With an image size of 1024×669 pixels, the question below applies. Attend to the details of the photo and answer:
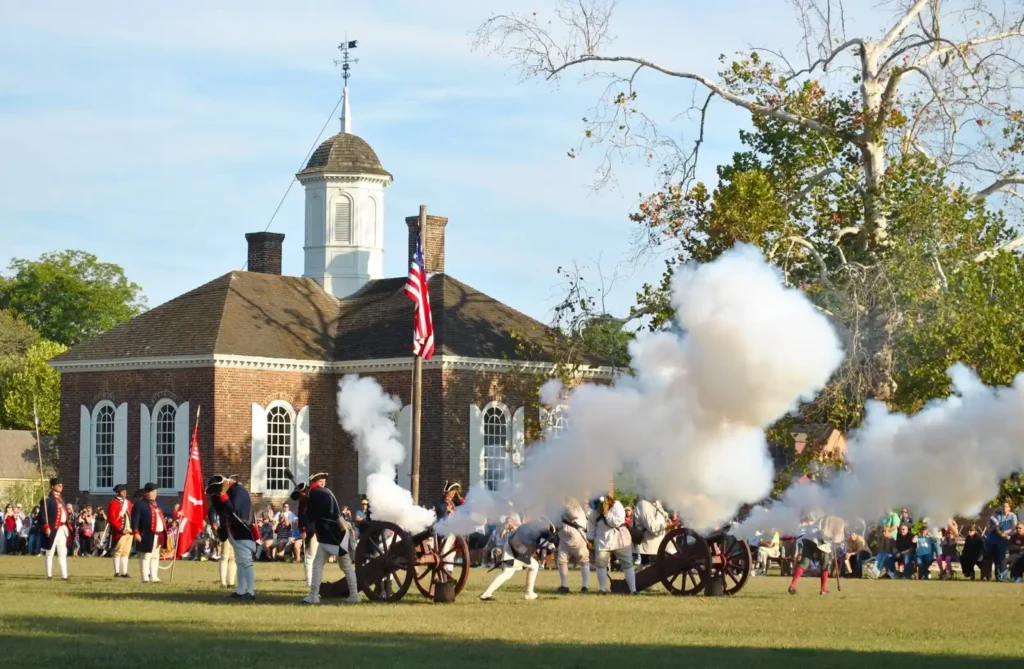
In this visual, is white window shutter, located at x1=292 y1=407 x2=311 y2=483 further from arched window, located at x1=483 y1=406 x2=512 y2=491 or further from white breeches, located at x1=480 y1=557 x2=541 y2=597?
Result: white breeches, located at x1=480 y1=557 x2=541 y2=597

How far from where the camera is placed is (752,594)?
1057 inches

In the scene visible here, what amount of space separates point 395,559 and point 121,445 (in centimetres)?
2862

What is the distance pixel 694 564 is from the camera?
84.8ft

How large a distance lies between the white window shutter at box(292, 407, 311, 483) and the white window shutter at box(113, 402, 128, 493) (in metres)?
5.27

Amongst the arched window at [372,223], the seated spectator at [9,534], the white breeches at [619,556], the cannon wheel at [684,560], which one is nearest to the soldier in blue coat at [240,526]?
the white breeches at [619,556]

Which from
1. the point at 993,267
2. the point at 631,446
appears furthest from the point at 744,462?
the point at 993,267

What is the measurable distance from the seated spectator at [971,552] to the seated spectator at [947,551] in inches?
15.9

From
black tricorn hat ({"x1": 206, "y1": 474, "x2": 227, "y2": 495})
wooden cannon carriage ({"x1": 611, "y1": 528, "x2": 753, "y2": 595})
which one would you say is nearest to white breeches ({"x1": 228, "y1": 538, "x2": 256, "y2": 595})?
black tricorn hat ({"x1": 206, "y1": 474, "x2": 227, "y2": 495})

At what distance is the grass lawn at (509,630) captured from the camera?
53.8ft

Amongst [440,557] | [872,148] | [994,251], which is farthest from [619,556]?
[872,148]

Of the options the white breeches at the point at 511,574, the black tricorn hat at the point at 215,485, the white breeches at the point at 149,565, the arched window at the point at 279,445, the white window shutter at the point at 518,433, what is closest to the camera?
the black tricorn hat at the point at 215,485

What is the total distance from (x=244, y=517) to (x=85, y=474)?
28.7 metres

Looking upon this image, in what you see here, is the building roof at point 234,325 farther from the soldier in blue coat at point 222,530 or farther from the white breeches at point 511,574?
the white breeches at point 511,574

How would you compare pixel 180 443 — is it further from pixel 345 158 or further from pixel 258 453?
pixel 345 158
